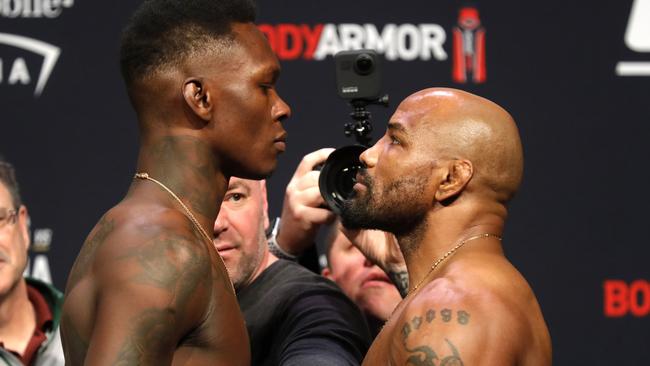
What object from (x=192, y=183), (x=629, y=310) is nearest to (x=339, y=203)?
(x=192, y=183)

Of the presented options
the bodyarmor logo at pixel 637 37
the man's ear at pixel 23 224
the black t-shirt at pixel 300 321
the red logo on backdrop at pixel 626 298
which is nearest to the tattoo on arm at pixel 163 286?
the black t-shirt at pixel 300 321

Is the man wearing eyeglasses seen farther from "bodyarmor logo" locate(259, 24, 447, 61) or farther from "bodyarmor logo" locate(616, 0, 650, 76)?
"bodyarmor logo" locate(616, 0, 650, 76)

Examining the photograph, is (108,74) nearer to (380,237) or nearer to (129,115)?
(129,115)

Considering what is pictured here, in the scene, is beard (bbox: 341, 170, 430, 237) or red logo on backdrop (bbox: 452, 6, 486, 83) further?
red logo on backdrop (bbox: 452, 6, 486, 83)

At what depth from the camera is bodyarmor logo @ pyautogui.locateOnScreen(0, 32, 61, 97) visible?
305 cm

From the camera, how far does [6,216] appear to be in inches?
106

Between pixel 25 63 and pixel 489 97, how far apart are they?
3.87 ft

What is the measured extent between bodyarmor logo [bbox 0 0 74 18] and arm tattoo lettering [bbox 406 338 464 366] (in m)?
1.78

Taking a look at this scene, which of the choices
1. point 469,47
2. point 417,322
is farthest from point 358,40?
point 417,322

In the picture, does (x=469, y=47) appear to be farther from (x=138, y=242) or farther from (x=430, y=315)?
(x=138, y=242)

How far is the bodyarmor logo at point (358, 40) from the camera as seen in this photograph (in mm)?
3008

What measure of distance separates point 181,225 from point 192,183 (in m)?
0.10

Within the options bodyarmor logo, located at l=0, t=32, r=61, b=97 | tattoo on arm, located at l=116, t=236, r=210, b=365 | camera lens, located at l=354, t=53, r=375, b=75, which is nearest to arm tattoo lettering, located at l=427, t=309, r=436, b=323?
tattoo on arm, located at l=116, t=236, r=210, b=365

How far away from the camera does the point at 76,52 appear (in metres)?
3.08
